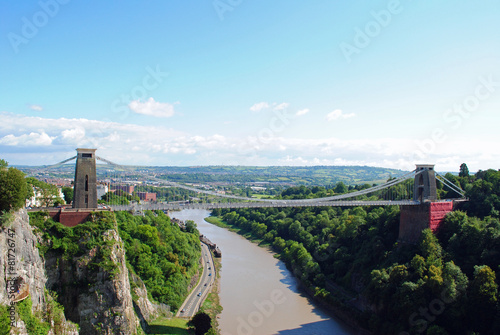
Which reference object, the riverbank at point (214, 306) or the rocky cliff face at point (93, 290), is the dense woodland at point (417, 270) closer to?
the riverbank at point (214, 306)

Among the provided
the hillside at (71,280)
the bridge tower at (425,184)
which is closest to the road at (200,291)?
the hillside at (71,280)

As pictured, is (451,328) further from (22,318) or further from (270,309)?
(22,318)

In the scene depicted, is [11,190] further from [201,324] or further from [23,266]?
[201,324]

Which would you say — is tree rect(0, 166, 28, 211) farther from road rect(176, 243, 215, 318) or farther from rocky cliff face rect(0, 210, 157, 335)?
road rect(176, 243, 215, 318)

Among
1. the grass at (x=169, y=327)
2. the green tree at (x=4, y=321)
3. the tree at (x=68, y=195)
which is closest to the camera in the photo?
the green tree at (x=4, y=321)

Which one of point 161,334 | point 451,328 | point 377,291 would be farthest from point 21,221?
point 451,328

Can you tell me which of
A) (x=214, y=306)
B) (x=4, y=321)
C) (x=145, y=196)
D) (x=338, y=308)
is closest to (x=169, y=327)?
(x=214, y=306)

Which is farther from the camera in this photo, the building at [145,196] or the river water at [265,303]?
the building at [145,196]
